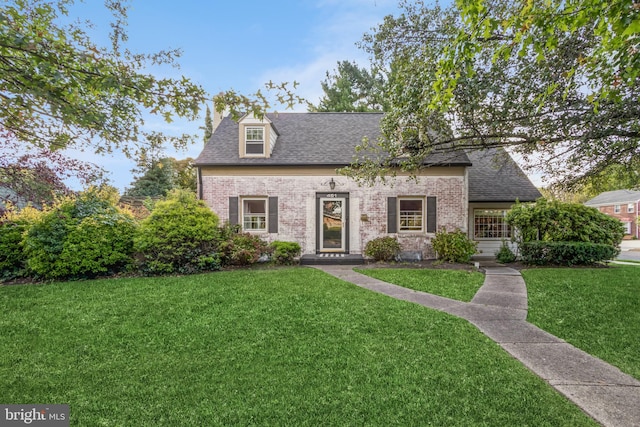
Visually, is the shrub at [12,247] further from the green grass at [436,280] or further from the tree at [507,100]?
the tree at [507,100]

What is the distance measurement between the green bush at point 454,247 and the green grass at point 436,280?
1570 millimetres

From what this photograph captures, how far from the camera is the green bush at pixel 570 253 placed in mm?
9773

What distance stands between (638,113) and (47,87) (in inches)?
322

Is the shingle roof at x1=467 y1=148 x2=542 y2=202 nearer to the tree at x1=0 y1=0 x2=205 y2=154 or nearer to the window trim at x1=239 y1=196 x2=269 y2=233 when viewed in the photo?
the window trim at x1=239 y1=196 x2=269 y2=233

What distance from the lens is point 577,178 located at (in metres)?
8.93

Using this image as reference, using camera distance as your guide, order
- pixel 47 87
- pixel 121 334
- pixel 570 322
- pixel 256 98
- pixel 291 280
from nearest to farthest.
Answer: pixel 47 87 < pixel 256 98 < pixel 121 334 < pixel 570 322 < pixel 291 280

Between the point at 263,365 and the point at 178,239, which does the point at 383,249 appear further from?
the point at 263,365

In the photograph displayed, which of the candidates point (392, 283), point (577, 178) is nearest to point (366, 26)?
point (392, 283)

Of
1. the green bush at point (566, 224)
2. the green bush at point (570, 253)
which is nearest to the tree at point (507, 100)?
the green bush at point (566, 224)

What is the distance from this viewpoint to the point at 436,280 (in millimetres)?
7980

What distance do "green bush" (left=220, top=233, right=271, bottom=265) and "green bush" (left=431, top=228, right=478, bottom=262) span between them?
6.01 meters

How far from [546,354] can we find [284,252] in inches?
297

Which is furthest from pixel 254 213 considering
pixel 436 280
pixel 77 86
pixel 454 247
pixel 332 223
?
pixel 77 86

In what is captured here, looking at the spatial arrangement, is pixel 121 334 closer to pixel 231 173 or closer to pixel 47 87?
pixel 47 87
